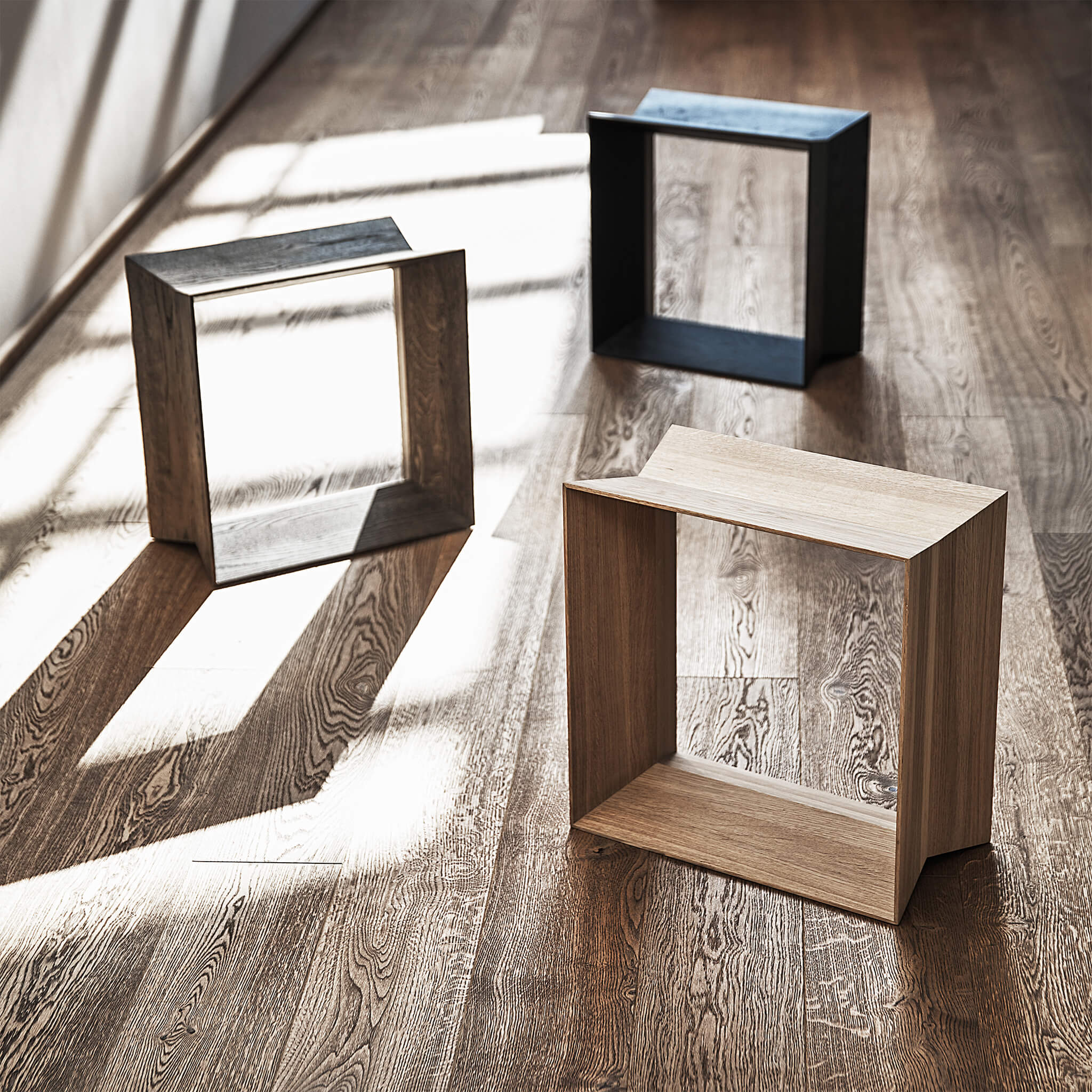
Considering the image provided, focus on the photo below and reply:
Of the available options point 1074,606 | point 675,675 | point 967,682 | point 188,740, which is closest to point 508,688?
point 675,675

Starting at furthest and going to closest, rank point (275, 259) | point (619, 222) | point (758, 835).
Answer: point (619, 222)
point (275, 259)
point (758, 835)

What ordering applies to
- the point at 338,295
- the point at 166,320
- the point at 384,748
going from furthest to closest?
the point at 338,295, the point at 166,320, the point at 384,748

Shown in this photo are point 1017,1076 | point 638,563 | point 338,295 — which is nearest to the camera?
point 1017,1076

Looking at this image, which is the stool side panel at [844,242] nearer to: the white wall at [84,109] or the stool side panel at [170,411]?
the stool side panel at [170,411]

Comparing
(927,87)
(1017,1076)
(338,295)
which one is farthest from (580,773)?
(927,87)

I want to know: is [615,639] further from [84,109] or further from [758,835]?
[84,109]

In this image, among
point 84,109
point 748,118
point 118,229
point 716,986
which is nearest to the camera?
point 716,986

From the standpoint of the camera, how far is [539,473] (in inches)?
110

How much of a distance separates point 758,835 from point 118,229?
270 centimetres

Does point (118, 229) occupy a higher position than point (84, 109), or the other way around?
point (84, 109)

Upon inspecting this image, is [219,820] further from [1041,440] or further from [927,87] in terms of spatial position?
[927,87]

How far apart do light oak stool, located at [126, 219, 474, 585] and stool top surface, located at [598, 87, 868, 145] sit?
0.79 metres

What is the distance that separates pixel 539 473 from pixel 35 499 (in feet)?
3.15

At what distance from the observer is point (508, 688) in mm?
2236
